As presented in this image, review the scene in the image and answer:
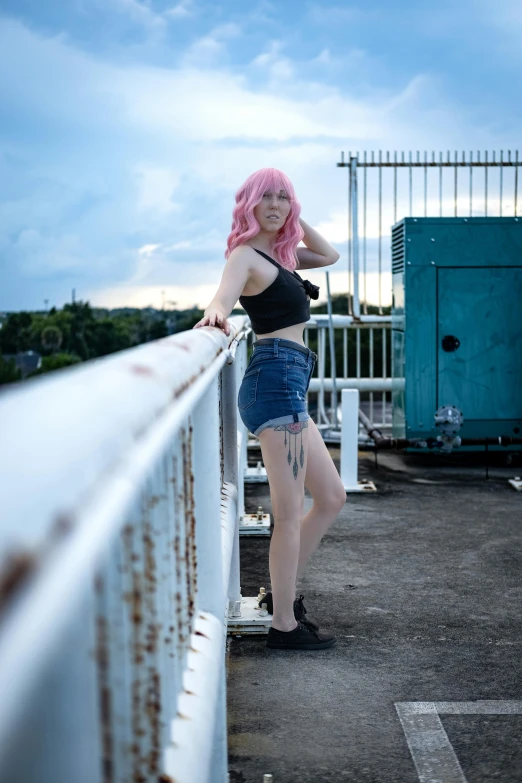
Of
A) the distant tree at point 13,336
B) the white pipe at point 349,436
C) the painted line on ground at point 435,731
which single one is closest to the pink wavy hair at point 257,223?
the painted line on ground at point 435,731

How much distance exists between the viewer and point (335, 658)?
3.80 m

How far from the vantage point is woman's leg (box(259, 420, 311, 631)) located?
363 cm

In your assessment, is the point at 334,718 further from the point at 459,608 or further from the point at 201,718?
the point at 201,718

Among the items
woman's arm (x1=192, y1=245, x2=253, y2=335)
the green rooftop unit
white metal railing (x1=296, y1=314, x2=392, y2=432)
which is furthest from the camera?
white metal railing (x1=296, y1=314, x2=392, y2=432)

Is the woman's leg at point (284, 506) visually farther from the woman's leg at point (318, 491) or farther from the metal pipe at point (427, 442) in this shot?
the metal pipe at point (427, 442)

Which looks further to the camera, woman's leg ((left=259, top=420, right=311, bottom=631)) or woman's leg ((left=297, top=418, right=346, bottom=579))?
woman's leg ((left=297, top=418, right=346, bottom=579))

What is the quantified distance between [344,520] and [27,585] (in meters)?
6.18

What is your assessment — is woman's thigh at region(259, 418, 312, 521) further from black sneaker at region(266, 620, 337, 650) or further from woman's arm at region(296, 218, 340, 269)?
woman's arm at region(296, 218, 340, 269)

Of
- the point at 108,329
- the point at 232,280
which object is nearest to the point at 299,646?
the point at 232,280

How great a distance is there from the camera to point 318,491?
3.95m

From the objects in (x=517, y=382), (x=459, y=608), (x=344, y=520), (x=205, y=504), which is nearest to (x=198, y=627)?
(x=205, y=504)

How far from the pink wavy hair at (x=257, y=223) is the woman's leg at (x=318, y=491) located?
718 millimetres

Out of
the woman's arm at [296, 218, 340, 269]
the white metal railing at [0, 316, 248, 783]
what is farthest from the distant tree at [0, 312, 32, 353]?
the white metal railing at [0, 316, 248, 783]

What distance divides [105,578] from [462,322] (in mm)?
8544
